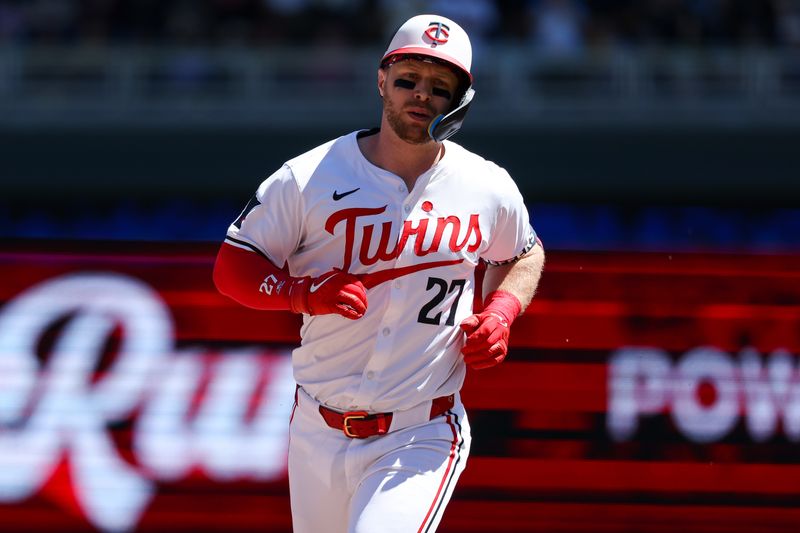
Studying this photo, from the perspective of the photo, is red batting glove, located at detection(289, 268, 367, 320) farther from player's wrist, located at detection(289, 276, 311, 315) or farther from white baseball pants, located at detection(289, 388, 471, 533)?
white baseball pants, located at detection(289, 388, 471, 533)

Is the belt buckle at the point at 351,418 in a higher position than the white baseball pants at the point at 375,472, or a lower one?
higher

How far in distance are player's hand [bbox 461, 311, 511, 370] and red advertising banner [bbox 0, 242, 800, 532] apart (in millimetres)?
1831

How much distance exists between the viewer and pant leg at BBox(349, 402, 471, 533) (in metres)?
3.15

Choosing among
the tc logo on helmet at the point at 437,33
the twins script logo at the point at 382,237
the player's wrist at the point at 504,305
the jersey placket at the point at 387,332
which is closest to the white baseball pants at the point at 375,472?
the jersey placket at the point at 387,332

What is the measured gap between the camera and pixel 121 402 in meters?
5.21

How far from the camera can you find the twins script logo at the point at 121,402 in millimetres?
5160

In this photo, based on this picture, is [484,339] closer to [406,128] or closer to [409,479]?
[409,479]

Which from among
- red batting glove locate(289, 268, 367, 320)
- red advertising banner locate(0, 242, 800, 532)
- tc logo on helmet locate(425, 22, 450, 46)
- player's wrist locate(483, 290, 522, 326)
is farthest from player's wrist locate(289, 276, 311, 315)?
red advertising banner locate(0, 242, 800, 532)

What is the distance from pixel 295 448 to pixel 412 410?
368mm

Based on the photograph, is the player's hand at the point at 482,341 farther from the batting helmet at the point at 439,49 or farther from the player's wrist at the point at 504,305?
the batting helmet at the point at 439,49

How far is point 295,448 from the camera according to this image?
11.2ft

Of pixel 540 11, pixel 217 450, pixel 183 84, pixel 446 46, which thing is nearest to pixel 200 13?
pixel 183 84

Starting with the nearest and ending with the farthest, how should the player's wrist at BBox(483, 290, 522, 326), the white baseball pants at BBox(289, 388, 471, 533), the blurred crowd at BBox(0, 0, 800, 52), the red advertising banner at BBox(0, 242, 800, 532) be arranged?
the white baseball pants at BBox(289, 388, 471, 533) → the player's wrist at BBox(483, 290, 522, 326) → the red advertising banner at BBox(0, 242, 800, 532) → the blurred crowd at BBox(0, 0, 800, 52)

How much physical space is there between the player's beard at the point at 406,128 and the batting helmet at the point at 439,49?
0.16ft
